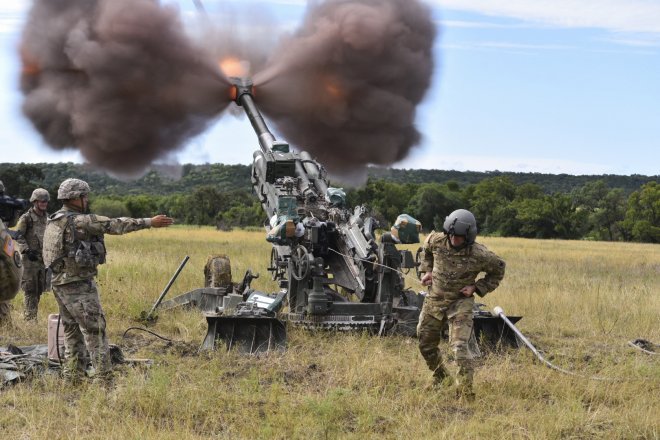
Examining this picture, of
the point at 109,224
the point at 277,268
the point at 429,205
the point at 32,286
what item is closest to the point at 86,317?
the point at 109,224

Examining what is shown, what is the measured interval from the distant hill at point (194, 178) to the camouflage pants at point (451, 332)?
301 inches

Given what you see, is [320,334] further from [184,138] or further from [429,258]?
[184,138]

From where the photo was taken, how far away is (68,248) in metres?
8.06

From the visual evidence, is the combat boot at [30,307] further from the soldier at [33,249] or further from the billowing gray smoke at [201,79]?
the billowing gray smoke at [201,79]

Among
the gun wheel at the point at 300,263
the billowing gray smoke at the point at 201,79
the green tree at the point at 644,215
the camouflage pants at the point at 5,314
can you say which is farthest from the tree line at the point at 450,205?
the camouflage pants at the point at 5,314

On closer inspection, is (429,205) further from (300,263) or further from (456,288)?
(456,288)

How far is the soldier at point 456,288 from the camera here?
7.85 m

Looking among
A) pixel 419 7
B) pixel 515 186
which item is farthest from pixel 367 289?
pixel 515 186

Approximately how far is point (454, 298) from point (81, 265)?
11.1 ft

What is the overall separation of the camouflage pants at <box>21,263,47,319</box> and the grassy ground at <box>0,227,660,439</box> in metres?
0.20

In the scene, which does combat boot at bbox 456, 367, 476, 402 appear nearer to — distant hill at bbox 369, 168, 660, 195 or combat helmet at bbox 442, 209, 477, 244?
combat helmet at bbox 442, 209, 477, 244

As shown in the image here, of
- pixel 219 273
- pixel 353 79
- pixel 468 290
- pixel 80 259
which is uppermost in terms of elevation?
pixel 353 79

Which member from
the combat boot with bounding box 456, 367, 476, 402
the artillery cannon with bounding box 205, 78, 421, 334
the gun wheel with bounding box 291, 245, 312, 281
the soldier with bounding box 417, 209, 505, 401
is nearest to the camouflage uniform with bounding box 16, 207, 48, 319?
the artillery cannon with bounding box 205, 78, 421, 334

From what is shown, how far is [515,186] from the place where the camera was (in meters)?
73.6
